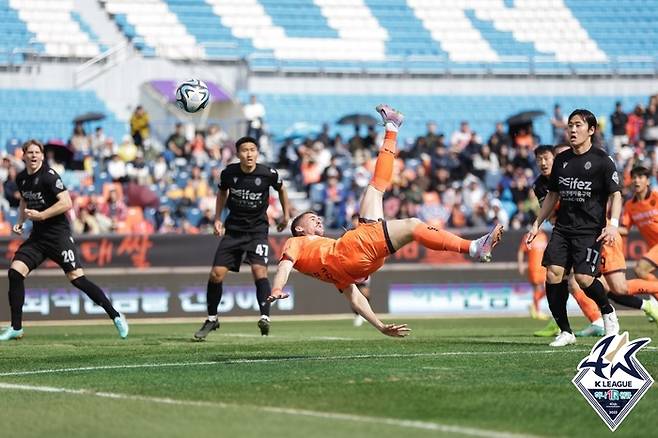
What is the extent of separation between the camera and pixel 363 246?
455 inches

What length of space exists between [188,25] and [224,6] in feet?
5.20

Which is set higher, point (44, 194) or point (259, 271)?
point (44, 194)

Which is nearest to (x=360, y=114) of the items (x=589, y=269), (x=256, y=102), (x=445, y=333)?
(x=256, y=102)

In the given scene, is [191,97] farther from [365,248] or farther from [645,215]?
[645,215]

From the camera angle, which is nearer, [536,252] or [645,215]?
[645,215]

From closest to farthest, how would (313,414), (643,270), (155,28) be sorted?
(313,414) → (643,270) → (155,28)

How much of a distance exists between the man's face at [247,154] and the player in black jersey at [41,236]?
86.9 inches

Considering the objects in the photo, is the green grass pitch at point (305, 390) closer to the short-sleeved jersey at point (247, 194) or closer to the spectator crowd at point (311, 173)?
the short-sleeved jersey at point (247, 194)

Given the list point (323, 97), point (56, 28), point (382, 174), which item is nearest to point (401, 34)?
point (323, 97)

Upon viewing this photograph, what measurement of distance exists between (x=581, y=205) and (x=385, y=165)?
2096 millimetres

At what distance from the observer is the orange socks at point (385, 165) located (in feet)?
41.5

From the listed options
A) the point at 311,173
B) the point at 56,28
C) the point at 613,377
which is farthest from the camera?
the point at 56,28

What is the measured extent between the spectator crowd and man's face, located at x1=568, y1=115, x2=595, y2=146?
13.2m

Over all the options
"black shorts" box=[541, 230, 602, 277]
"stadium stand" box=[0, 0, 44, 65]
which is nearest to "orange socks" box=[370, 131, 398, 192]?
"black shorts" box=[541, 230, 602, 277]
